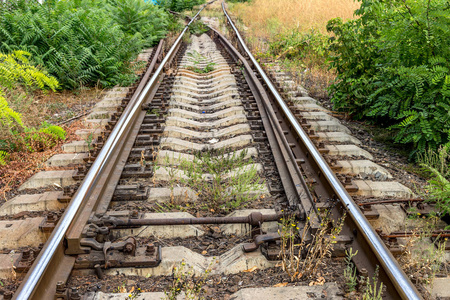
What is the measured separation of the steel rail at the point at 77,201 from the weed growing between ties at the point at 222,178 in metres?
0.70

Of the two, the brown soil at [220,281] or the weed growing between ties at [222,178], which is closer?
the brown soil at [220,281]

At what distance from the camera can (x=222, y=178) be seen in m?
3.65

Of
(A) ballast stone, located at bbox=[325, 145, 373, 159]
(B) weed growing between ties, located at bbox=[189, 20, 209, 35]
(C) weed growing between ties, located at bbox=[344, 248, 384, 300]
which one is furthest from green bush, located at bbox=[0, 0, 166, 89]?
(B) weed growing between ties, located at bbox=[189, 20, 209, 35]

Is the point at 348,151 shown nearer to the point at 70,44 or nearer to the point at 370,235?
the point at 370,235

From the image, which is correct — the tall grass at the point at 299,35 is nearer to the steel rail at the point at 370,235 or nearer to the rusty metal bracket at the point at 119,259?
the steel rail at the point at 370,235

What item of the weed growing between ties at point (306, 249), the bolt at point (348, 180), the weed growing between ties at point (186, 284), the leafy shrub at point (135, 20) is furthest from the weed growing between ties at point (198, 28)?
the weed growing between ties at point (186, 284)

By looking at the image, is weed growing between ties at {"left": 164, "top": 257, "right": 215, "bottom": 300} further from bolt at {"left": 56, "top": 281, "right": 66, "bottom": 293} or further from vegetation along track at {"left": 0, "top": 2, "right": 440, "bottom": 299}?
bolt at {"left": 56, "top": 281, "right": 66, "bottom": 293}

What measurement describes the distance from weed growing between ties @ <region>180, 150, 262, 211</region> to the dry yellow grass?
7.20m

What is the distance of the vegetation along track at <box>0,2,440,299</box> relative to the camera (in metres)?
2.28

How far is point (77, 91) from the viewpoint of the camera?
258 inches

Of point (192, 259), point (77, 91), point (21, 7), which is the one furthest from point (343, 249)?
point (21, 7)

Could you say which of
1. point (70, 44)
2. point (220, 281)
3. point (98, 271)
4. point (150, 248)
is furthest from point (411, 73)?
point (70, 44)

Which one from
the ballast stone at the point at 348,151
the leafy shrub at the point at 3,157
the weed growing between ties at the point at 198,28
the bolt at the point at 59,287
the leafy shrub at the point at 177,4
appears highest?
the leafy shrub at the point at 177,4

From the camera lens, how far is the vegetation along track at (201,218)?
2.28m
